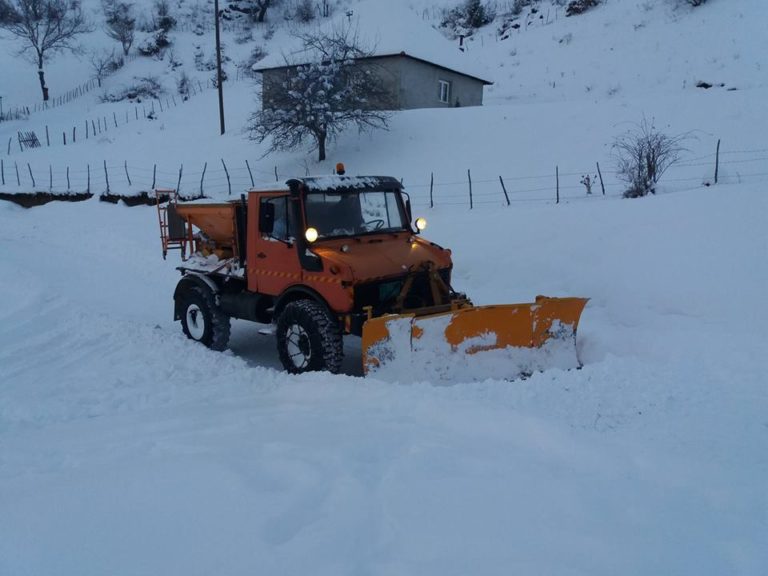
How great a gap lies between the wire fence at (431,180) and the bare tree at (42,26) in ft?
62.4

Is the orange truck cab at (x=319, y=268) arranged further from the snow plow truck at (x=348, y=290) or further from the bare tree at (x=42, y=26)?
the bare tree at (x=42, y=26)

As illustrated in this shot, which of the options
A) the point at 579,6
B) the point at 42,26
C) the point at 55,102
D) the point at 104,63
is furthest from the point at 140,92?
the point at 579,6

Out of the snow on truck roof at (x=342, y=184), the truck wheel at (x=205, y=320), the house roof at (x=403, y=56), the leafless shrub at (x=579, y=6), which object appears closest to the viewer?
the snow on truck roof at (x=342, y=184)

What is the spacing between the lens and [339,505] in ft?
11.6

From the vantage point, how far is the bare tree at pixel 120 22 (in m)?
44.9

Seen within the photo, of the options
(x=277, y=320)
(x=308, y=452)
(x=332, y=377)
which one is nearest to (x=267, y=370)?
(x=277, y=320)

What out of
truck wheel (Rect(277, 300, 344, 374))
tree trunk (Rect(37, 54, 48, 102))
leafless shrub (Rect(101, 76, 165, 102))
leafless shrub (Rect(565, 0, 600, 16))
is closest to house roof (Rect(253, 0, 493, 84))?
leafless shrub (Rect(565, 0, 600, 16))

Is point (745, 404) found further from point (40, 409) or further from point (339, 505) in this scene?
point (40, 409)

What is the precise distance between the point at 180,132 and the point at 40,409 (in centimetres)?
2650

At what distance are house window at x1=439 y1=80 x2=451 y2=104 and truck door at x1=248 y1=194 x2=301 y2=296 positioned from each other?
21.8 m

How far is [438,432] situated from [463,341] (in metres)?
1.40

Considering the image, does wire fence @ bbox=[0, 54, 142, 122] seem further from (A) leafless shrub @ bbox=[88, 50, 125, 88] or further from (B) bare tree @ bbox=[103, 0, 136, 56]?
(B) bare tree @ bbox=[103, 0, 136, 56]

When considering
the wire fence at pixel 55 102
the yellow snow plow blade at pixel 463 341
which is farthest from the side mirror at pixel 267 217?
the wire fence at pixel 55 102

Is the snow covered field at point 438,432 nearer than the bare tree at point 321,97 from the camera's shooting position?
Yes
